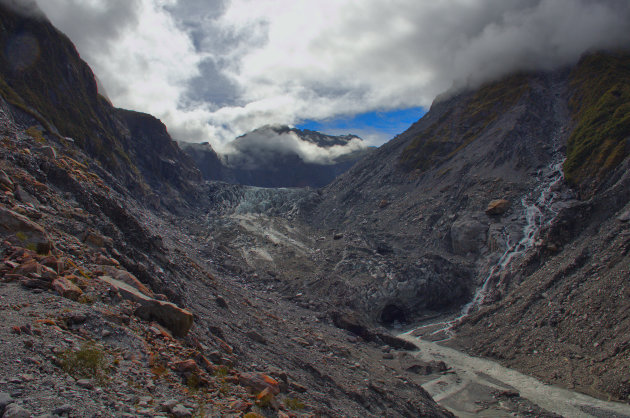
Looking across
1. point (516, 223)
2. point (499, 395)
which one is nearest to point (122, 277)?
point (499, 395)

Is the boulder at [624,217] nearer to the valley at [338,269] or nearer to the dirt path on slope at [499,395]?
the valley at [338,269]

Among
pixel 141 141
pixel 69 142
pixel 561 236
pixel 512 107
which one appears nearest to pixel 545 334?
pixel 561 236

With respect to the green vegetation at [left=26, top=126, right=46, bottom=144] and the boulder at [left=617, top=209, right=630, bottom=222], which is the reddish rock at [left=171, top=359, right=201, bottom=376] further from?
the boulder at [left=617, top=209, right=630, bottom=222]

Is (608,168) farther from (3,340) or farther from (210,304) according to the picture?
(3,340)

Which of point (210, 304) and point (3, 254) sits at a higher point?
point (3, 254)

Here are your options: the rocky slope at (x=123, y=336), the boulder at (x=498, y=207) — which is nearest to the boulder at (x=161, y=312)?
the rocky slope at (x=123, y=336)
